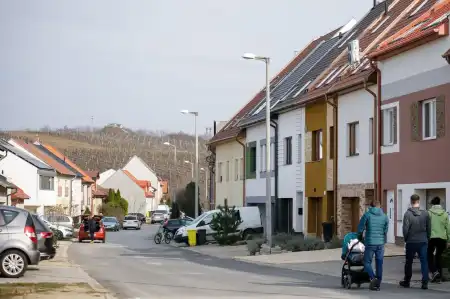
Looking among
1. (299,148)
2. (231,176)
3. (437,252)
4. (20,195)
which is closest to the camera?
(437,252)

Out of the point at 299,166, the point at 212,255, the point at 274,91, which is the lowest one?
the point at 212,255

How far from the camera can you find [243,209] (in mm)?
45438

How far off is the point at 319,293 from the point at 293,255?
1397 centimetres

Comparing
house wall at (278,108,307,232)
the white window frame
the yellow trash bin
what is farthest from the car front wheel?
the yellow trash bin

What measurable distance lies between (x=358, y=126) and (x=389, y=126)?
345cm

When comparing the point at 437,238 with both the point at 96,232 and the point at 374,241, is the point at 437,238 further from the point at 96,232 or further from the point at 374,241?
the point at 96,232

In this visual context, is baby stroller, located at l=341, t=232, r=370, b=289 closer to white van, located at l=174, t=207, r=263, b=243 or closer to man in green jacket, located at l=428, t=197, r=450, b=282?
man in green jacket, located at l=428, t=197, r=450, b=282

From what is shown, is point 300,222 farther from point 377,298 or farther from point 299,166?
point 377,298

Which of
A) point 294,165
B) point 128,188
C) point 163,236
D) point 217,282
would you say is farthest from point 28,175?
point 217,282

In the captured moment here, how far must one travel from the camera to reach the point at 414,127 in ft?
91.7

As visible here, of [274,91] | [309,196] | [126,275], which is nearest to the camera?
[126,275]

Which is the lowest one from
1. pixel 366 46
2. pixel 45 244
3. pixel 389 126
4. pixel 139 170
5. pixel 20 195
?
pixel 45 244

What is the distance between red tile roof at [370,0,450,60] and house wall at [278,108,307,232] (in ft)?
34.0

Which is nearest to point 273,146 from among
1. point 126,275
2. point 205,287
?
point 126,275
